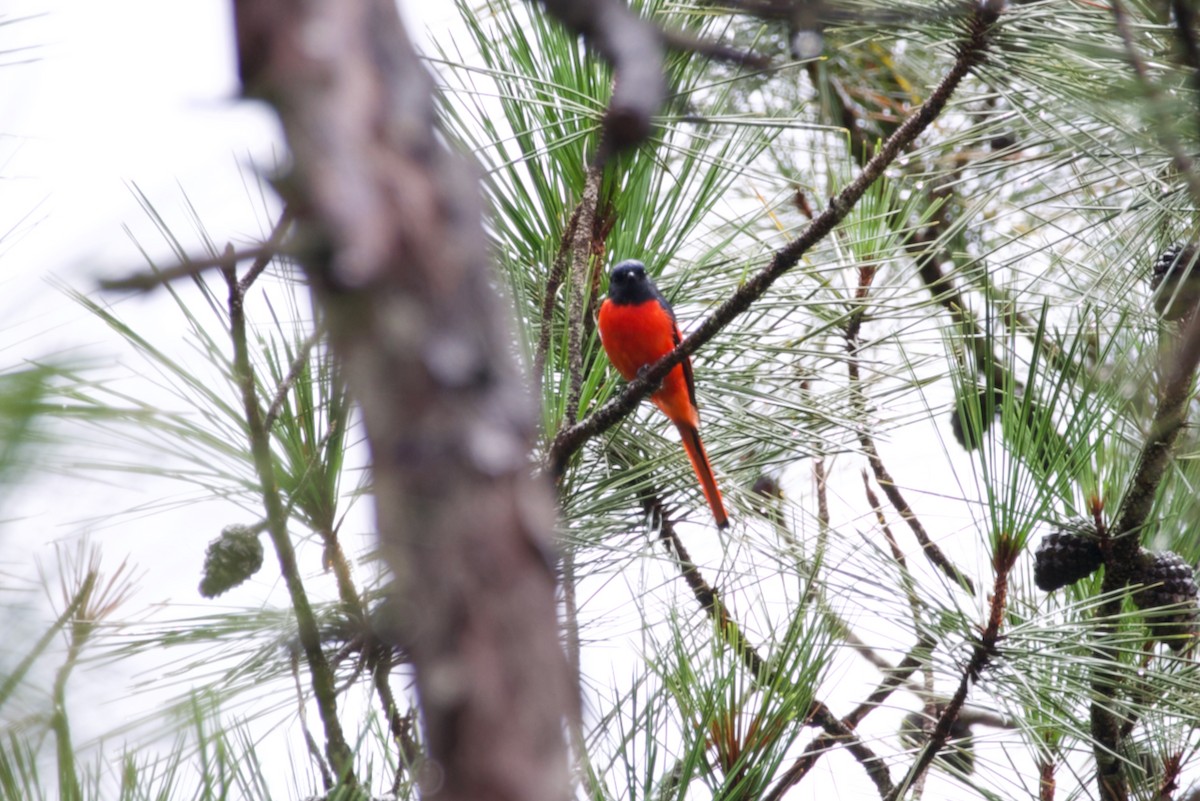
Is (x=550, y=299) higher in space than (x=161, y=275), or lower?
higher

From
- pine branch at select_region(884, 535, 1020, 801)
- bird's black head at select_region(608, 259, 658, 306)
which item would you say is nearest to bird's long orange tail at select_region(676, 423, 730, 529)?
bird's black head at select_region(608, 259, 658, 306)

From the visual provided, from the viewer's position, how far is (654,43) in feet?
2.10

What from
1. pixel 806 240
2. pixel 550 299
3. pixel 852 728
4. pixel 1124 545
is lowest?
pixel 852 728

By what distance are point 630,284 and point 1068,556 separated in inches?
48.5

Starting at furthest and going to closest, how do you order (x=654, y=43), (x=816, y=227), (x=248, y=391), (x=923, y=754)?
(x=923, y=754) → (x=816, y=227) → (x=248, y=391) → (x=654, y=43)

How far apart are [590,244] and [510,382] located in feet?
6.15

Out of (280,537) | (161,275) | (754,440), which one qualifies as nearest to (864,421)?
(754,440)

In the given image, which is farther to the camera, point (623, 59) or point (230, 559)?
point (230, 559)

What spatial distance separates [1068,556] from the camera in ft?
6.91

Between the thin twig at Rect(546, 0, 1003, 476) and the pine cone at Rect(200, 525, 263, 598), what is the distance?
1.97 ft

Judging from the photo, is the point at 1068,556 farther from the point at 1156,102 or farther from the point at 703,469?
the point at 1156,102

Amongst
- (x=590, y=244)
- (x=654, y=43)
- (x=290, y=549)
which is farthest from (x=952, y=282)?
(x=654, y=43)

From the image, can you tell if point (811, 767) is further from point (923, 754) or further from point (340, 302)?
point (340, 302)

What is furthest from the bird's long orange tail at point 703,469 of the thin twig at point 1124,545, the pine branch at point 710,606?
the thin twig at point 1124,545
